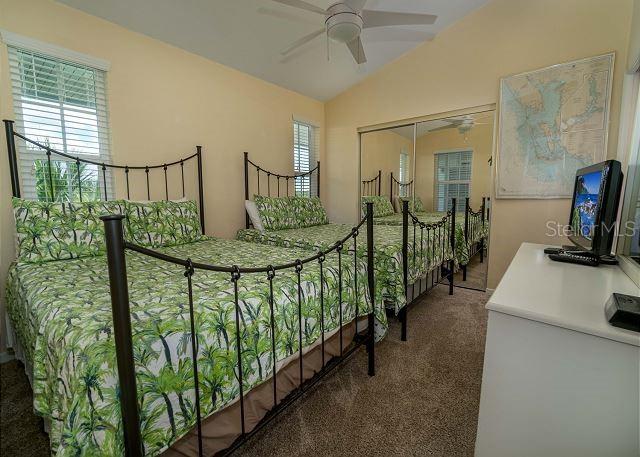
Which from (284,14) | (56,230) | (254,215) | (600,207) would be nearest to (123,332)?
(56,230)

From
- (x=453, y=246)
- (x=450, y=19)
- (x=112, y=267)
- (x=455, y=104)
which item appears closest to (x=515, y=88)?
(x=455, y=104)

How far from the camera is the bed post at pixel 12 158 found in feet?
5.92

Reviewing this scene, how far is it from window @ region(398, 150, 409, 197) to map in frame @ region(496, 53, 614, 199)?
3.39ft

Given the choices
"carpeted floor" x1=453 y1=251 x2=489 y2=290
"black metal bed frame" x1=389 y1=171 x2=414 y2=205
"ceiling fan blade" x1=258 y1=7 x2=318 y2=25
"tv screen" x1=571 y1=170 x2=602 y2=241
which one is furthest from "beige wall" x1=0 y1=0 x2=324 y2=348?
"tv screen" x1=571 y1=170 x2=602 y2=241

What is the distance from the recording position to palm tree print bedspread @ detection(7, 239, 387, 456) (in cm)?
77

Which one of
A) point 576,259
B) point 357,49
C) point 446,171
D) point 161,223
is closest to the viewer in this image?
point 576,259

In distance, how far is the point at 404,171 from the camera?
12.3ft

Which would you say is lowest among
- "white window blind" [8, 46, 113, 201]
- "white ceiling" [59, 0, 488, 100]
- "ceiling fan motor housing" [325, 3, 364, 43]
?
"white window blind" [8, 46, 113, 201]

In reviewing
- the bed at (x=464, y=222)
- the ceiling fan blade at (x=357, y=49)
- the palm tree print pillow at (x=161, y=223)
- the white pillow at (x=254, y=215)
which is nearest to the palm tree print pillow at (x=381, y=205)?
the bed at (x=464, y=222)

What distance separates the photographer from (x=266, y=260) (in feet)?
5.92

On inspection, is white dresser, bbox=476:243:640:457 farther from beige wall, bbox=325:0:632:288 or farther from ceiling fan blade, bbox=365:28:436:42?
ceiling fan blade, bbox=365:28:436:42

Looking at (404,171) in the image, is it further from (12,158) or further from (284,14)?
(12,158)

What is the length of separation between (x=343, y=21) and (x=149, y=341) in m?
2.15

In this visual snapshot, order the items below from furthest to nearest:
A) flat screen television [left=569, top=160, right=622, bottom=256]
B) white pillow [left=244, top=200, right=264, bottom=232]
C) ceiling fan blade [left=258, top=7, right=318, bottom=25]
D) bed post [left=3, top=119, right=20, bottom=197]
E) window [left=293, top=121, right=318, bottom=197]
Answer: window [left=293, top=121, right=318, bottom=197] → white pillow [left=244, top=200, right=264, bottom=232] → ceiling fan blade [left=258, top=7, right=318, bottom=25] → bed post [left=3, top=119, right=20, bottom=197] → flat screen television [left=569, top=160, right=622, bottom=256]
